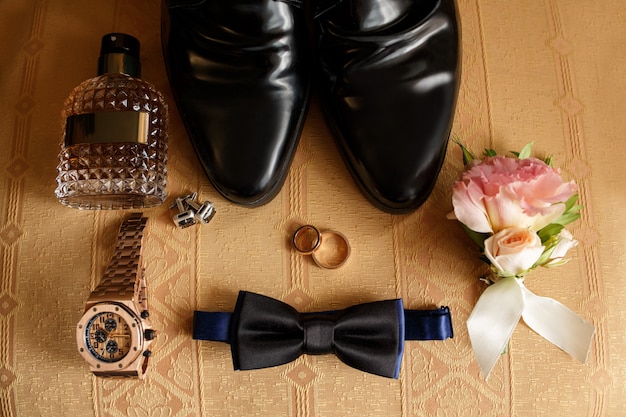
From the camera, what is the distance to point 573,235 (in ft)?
2.44

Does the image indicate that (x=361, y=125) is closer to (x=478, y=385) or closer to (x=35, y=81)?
(x=478, y=385)

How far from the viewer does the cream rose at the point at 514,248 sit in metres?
0.62

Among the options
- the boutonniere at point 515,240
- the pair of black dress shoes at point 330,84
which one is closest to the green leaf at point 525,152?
the boutonniere at point 515,240

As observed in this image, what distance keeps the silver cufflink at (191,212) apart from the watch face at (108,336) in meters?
0.15

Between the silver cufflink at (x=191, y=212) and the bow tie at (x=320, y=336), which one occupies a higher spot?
the silver cufflink at (x=191, y=212)

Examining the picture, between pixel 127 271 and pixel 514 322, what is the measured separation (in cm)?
51

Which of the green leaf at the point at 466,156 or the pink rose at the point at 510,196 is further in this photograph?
the green leaf at the point at 466,156

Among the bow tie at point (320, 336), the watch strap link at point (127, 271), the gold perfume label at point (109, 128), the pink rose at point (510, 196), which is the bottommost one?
the bow tie at point (320, 336)

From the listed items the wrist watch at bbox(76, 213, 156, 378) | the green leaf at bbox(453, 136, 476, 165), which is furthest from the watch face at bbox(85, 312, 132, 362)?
the green leaf at bbox(453, 136, 476, 165)

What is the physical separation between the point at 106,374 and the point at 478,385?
486mm

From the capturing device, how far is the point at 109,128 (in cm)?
66

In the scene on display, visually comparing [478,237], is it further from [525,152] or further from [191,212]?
[191,212]

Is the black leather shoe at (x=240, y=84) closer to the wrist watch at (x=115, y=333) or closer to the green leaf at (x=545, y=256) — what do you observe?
the wrist watch at (x=115, y=333)

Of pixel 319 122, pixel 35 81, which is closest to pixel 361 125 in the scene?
pixel 319 122
